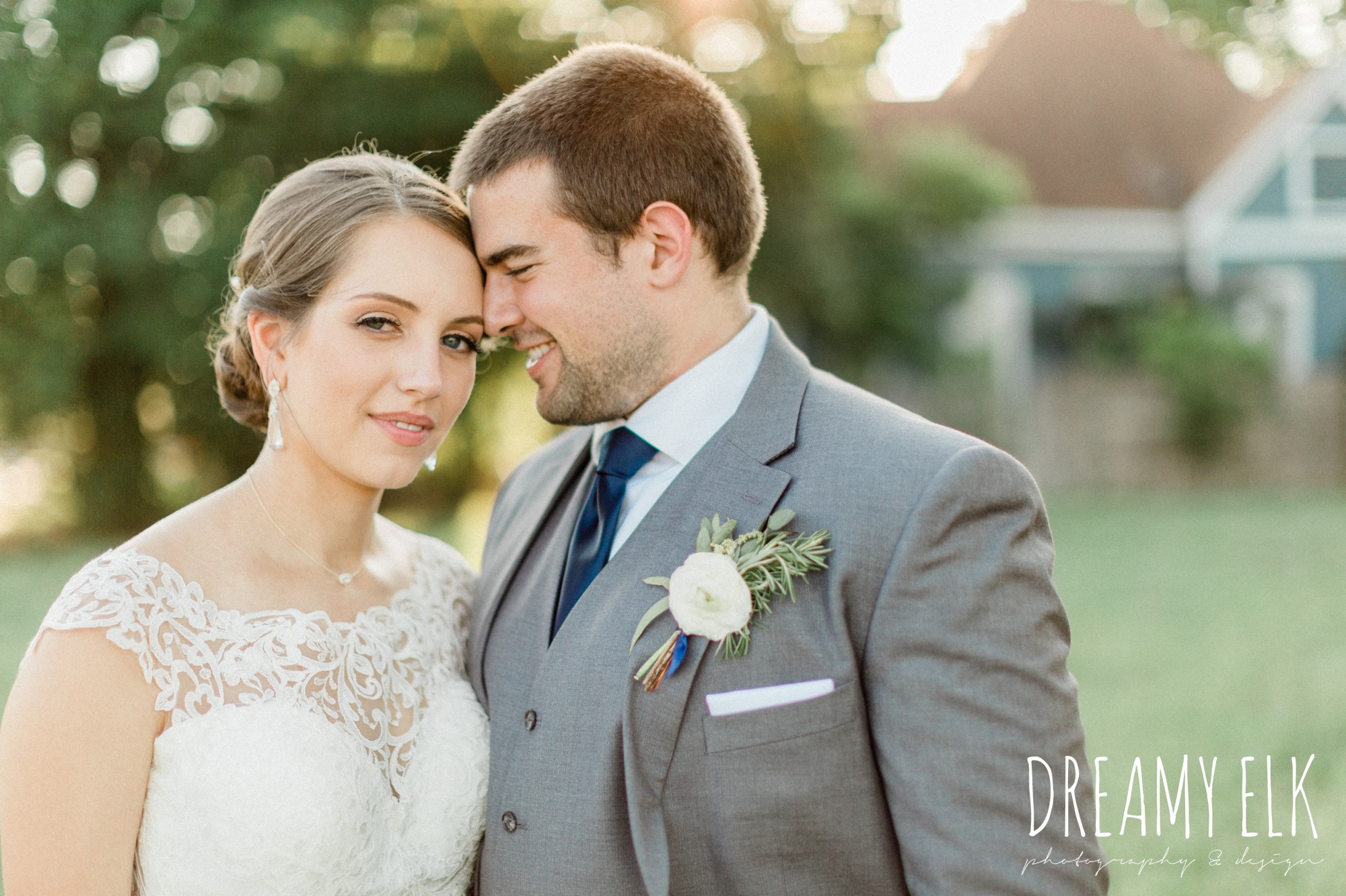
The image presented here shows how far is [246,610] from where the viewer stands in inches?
99.0

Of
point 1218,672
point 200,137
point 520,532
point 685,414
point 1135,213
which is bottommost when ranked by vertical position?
point 1218,672

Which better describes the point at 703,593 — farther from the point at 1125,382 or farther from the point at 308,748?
the point at 1125,382

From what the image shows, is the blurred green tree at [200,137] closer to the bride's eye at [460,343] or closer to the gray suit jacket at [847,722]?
the bride's eye at [460,343]

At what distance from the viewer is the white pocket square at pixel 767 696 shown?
215 cm

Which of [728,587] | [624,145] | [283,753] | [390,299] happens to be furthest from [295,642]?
[624,145]

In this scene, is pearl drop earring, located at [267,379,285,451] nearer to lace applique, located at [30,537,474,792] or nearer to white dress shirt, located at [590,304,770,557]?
lace applique, located at [30,537,474,792]

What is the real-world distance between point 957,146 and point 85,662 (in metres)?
17.8

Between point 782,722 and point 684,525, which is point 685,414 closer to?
point 684,525

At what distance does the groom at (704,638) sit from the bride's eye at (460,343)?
0.09 m

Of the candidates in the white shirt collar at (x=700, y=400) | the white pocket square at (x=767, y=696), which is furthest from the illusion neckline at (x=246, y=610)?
the white pocket square at (x=767, y=696)

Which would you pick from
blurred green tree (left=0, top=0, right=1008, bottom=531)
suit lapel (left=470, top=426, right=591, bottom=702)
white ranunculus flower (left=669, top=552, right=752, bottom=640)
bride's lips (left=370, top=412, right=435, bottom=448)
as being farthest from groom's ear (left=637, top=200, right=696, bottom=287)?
blurred green tree (left=0, top=0, right=1008, bottom=531)

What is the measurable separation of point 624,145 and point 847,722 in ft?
4.93

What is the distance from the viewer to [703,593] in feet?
7.10

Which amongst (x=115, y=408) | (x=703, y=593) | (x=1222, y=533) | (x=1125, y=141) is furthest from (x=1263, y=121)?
(x=703, y=593)
